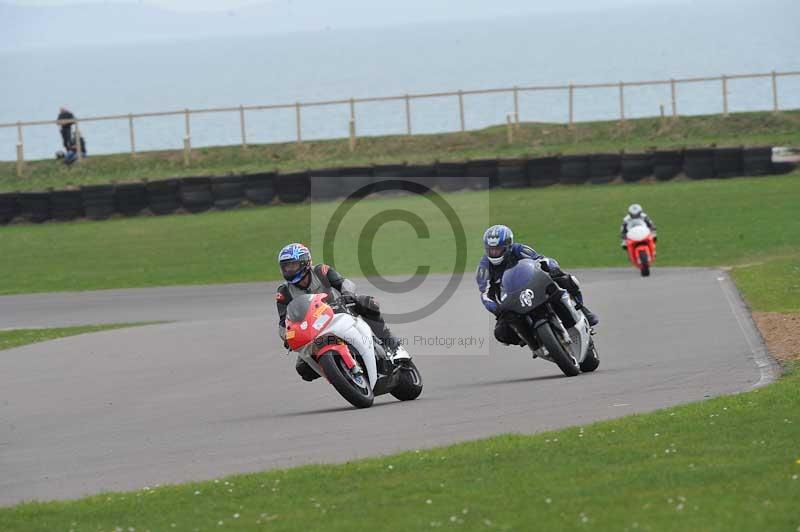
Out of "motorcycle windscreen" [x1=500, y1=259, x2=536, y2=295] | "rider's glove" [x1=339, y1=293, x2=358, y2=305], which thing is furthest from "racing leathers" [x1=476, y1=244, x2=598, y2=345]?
"rider's glove" [x1=339, y1=293, x2=358, y2=305]

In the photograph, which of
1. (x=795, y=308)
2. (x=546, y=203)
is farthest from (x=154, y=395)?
(x=546, y=203)

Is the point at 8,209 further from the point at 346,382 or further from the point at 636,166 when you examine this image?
the point at 346,382

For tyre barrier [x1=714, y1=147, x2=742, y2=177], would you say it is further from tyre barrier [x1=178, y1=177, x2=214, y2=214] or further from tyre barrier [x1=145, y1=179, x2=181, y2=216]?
tyre barrier [x1=145, y1=179, x2=181, y2=216]

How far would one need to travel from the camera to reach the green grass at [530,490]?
24.5 feet

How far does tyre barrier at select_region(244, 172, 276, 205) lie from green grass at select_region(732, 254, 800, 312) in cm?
1687

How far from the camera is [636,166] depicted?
38031 millimetres

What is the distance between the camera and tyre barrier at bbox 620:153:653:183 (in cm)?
3797

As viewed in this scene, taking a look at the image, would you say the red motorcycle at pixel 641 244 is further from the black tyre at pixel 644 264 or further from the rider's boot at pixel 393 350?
the rider's boot at pixel 393 350

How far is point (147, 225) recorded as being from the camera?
122 ft

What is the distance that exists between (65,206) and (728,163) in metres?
18.6

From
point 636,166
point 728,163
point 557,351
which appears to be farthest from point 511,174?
point 557,351

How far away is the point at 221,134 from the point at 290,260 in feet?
306

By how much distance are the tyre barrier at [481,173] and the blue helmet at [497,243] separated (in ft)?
82.4

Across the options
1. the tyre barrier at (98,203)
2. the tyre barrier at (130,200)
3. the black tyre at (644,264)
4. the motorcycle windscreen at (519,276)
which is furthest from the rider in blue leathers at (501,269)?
the tyre barrier at (98,203)
